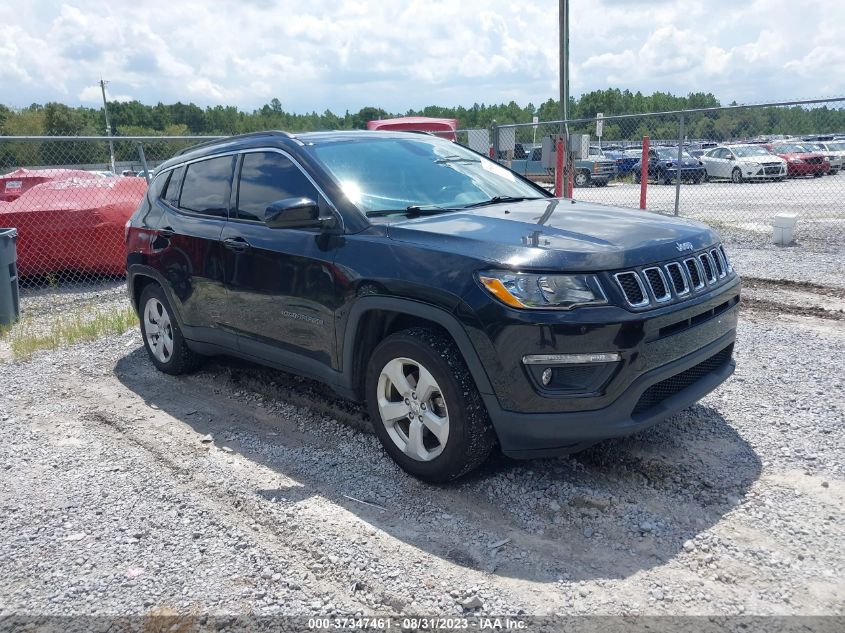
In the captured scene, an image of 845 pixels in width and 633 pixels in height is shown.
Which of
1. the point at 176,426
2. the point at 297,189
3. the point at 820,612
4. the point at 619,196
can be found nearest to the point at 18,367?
the point at 176,426

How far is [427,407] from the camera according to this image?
3693 mm

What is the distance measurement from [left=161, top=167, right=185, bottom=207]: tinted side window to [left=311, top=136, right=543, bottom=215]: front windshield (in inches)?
62.1

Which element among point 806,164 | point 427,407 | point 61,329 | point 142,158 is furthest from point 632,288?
point 806,164

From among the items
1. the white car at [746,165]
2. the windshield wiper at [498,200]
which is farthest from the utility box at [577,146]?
the white car at [746,165]

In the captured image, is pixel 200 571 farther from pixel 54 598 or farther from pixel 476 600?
pixel 476 600

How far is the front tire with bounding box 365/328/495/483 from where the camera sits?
350 centimetres

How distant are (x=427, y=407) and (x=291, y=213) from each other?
4.19ft

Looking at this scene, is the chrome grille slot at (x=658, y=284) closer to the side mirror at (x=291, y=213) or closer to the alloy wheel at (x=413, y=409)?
the alloy wheel at (x=413, y=409)

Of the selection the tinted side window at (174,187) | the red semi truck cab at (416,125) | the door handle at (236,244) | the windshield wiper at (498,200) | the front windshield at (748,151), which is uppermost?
the red semi truck cab at (416,125)

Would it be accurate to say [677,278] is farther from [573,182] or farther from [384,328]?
[573,182]

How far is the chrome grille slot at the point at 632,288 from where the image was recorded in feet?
10.8

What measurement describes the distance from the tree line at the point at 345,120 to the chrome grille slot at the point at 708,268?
9.26ft

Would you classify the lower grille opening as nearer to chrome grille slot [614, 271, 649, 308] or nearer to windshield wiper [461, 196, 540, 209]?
chrome grille slot [614, 271, 649, 308]

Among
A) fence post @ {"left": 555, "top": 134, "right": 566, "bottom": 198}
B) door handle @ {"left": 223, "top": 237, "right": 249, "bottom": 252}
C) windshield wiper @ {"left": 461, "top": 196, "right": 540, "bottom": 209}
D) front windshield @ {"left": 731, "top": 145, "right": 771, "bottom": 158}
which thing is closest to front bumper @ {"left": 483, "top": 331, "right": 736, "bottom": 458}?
windshield wiper @ {"left": 461, "top": 196, "right": 540, "bottom": 209}
